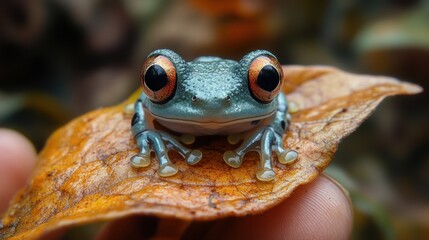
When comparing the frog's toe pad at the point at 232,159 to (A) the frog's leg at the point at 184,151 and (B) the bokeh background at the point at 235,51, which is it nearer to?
(A) the frog's leg at the point at 184,151

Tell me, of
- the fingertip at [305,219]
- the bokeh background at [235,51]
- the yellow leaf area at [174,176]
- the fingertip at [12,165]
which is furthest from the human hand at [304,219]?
the bokeh background at [235,51]

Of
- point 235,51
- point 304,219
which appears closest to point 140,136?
point 304,219

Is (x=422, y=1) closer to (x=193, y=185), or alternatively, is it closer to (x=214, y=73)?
(x=214, y=73)

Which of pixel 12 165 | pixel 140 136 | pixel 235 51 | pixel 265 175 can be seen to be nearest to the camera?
pixel 265 175

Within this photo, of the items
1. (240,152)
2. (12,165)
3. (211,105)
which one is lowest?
(12,165)

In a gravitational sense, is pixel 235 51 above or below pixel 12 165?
below

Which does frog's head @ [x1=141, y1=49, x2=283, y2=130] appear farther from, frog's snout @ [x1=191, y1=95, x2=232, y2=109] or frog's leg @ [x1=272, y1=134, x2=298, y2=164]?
frog's leg @ [x1=272, y1=134, x2=298, y2=164]

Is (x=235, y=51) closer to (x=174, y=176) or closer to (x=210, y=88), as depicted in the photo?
(x=210, y=88)
